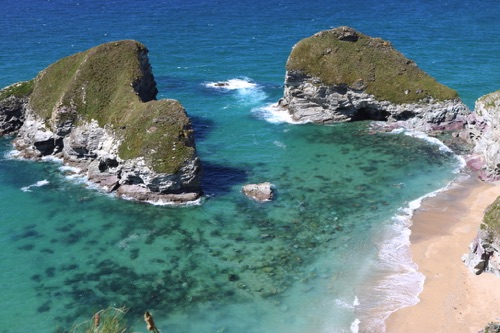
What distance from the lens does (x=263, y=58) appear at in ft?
341

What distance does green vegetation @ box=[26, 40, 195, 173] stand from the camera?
53469 millimetres

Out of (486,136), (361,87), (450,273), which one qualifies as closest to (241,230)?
(450,273)

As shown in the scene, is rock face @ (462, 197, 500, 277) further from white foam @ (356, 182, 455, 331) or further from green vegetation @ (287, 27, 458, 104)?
green vegetation @ (287, 27, 458, 104)

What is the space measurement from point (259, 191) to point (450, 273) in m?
21.0

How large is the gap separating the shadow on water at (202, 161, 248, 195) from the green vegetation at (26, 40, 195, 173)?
560 centimetres

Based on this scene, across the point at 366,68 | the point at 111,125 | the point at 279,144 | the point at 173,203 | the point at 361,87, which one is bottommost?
the point at 279,144

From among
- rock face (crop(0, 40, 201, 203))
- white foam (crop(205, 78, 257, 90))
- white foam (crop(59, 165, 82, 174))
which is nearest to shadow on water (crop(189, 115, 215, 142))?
rock face (crop(0, 40, 201, 203))

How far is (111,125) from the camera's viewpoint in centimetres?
5822

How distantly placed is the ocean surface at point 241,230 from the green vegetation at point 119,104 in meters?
5.94

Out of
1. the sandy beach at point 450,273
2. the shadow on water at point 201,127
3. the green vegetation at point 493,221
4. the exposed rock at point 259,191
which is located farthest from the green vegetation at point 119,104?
the green vegetation at point 493,221

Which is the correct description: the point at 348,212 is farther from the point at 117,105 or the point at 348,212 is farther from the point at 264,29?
the point at 264,29

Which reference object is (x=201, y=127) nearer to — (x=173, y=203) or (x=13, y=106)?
(x=173, y=203)

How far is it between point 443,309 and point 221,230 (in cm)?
2107

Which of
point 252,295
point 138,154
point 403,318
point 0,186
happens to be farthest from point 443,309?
point 0,186
